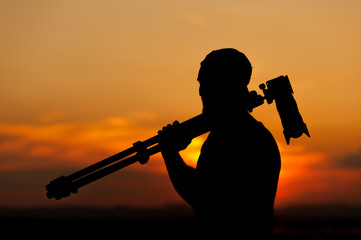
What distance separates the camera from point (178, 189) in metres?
5.57

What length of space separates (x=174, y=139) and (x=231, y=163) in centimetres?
87

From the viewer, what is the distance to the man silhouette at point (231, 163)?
16.6 feet

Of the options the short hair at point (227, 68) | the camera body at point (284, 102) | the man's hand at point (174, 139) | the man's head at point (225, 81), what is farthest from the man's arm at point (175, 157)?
the camera body at point (284, 102)

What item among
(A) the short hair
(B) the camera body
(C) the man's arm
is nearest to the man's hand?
(C) the man's arm

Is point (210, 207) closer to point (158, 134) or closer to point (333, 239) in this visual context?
point (158, 134)

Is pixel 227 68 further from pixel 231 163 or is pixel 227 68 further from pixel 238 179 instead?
pixel 238 179

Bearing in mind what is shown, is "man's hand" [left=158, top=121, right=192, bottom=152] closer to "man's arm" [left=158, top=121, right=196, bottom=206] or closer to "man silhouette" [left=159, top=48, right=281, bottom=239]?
"man's arm" [left=158, top=121, right=196, bottom=206]

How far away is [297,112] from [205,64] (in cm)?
103

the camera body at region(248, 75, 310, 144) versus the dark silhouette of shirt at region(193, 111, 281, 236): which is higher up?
the camera body at region(248, 75, 310, 144)

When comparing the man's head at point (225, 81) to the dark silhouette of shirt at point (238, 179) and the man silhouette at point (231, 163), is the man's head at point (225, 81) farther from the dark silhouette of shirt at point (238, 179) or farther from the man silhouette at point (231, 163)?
the dark silhouette of shirt at point (238, 179)

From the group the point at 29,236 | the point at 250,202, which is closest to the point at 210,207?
the point at 250,202

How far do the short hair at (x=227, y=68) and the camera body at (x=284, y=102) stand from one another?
21 centimetres

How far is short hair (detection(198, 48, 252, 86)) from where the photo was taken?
5.32 metres

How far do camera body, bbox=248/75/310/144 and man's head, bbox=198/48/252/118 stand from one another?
15cm
